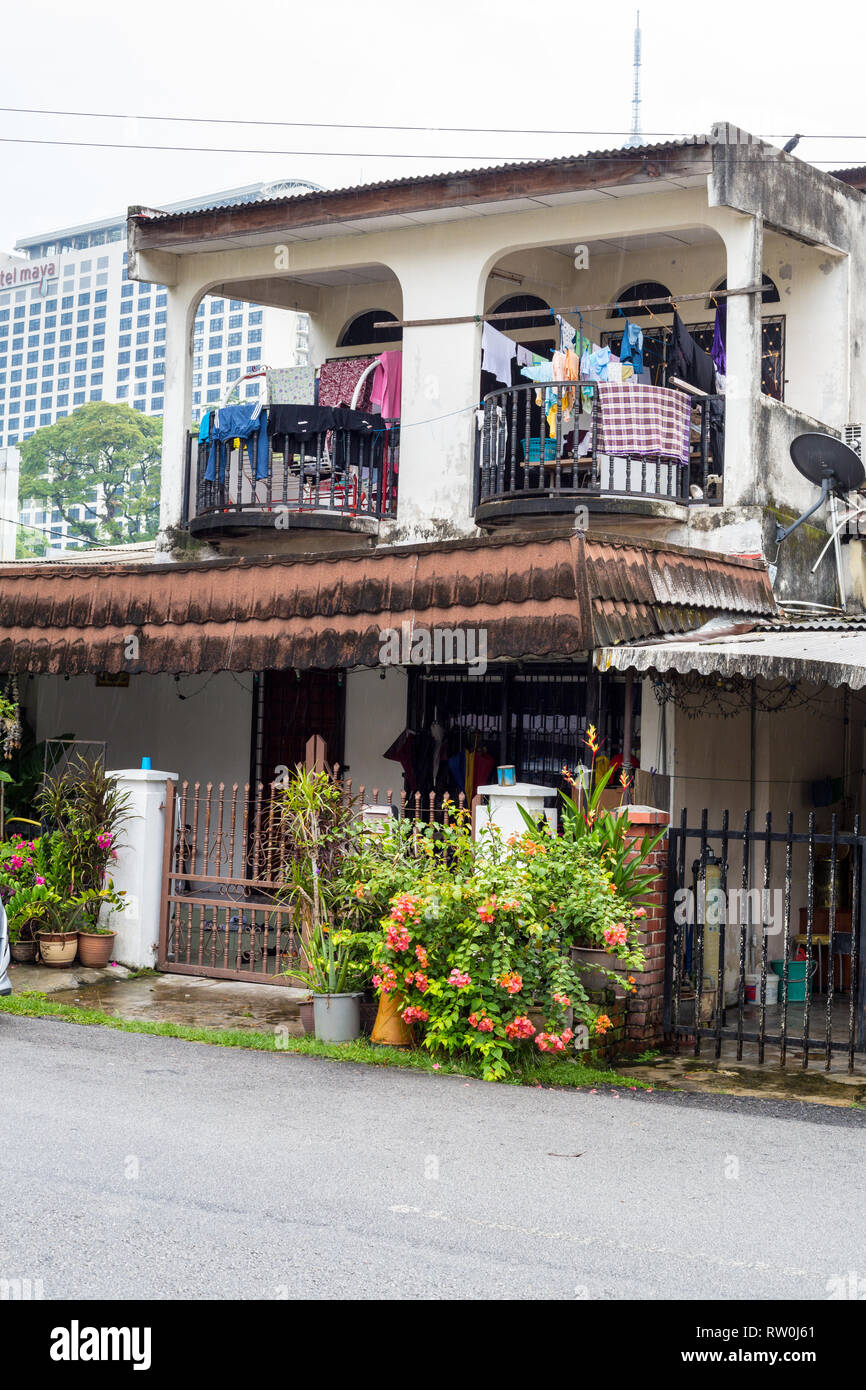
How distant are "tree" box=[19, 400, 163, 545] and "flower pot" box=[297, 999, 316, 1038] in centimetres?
6477

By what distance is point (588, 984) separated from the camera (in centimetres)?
905

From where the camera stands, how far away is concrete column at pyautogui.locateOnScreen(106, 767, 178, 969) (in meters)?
11.6

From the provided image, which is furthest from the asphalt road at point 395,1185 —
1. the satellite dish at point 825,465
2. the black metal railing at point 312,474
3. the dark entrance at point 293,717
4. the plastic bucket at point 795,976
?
the black metal railing at point 312,474

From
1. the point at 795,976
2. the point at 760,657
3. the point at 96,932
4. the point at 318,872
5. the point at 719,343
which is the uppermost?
the point at 719,343

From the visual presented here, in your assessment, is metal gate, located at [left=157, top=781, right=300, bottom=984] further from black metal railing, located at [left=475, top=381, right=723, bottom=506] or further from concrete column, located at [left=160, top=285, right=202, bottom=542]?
concrete column, located at [left=160, top=285, right=202, bottom=542]

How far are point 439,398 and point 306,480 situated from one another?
1.76 m

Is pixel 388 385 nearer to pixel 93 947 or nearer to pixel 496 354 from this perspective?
pixel 496 354

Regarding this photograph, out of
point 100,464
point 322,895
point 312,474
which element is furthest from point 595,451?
point 100,464

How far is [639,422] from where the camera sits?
1445 centimetres

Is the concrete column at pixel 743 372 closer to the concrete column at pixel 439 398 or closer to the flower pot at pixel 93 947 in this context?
the concrete column at pixel 439 398

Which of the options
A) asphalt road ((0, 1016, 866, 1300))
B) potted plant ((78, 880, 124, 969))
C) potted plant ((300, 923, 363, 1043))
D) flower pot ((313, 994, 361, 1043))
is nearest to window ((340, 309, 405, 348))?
potted plant ((78, 880, 124, 969))

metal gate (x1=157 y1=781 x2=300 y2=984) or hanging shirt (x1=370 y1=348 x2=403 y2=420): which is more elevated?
hanging shirt (x1=370 y1=348 x2=403 y2=420)

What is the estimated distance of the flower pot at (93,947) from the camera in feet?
37.6

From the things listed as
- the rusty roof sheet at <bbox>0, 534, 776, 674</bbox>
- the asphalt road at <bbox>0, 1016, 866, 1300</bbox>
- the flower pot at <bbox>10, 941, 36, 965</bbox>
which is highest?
the rusty roof sheet at <bbox>0, 534, 776, 674</bbox>
